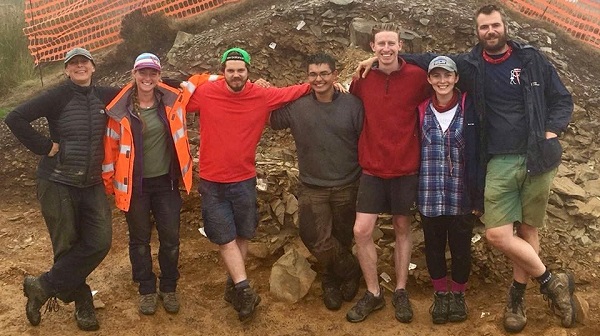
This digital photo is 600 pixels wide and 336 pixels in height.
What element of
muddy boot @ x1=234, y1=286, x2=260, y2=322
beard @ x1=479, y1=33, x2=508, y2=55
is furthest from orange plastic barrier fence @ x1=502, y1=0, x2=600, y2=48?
muddy boot @ x1=234, y1=286, x2=260, y2=322

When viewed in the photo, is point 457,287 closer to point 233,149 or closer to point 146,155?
point 233,149

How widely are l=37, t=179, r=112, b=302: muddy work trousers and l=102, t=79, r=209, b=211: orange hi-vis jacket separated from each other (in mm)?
206

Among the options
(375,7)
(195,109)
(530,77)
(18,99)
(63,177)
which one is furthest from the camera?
(18,99)

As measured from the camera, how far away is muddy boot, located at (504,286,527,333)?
494cm

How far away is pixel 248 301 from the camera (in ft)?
17.1

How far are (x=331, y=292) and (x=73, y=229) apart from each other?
2.50 metres

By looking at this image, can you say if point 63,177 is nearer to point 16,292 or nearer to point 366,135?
point 16,292

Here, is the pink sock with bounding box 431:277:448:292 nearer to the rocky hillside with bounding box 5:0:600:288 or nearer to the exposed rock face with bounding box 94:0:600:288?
the rocky hillside with bounding box 5:0:600:288

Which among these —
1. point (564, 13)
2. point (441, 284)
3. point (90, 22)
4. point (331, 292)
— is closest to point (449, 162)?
point (441, 284)

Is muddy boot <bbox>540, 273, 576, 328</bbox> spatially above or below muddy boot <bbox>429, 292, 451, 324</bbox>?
above

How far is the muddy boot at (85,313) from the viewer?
17.1ft

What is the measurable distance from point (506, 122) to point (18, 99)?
924 cm

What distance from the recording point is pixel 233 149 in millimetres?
5082

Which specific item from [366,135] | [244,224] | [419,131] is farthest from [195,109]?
[419,131]
